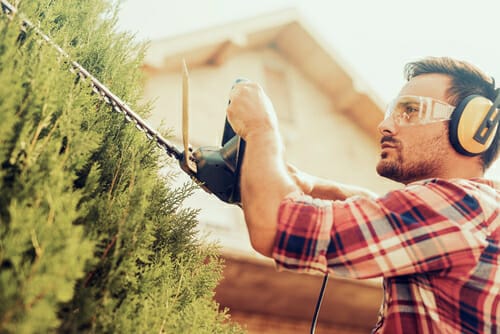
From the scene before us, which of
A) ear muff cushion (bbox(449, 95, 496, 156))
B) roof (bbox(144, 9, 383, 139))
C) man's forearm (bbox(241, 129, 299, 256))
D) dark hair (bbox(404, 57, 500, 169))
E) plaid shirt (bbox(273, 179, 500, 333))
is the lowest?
plaid shirt (bbox(273, 179, 500, 333))

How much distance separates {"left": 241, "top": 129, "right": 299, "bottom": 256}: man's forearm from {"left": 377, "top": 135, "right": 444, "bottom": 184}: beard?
2.32 ft

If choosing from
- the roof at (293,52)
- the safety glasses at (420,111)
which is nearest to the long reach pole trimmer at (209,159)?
the safety glasses at (420,111)

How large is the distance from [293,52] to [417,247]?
10326 millimetres

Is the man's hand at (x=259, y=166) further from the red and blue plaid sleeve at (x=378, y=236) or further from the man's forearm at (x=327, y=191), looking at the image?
the man's forearm at (x=327, y=191)

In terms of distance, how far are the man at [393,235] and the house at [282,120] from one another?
168 inches

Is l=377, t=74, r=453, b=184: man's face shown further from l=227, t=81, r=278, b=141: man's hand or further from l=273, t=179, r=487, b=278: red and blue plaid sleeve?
l=227, t=81, r=278, b=141: man's hand

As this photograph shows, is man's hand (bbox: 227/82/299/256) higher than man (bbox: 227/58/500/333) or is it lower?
higher

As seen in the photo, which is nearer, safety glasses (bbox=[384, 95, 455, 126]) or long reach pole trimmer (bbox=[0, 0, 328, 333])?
long reach pole trimmer (bbox=[0, 0, 328, 333])

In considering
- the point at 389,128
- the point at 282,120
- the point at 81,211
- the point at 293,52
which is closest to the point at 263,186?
the point at 81,211

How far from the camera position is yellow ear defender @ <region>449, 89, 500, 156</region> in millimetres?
2275

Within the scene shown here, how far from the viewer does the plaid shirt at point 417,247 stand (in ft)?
5.37

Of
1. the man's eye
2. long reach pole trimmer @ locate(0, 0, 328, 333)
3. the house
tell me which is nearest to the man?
long reach pole trimmer @ locate(0, 0, 328, 333)

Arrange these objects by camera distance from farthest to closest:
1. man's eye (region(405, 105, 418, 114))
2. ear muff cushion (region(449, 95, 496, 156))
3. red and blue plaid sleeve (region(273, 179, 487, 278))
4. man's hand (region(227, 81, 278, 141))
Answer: man's eye (region(405, 105, 418, 114)), ear muff cushion (region(449, 95, 496, 156)), man's hand (region(227, 81, 278, 141)), red and blue plaid sleeve (region(273, 179, 487, 278))

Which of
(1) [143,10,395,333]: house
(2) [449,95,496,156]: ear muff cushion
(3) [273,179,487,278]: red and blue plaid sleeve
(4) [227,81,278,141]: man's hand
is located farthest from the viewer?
(1) [143,10,395,333]: house
